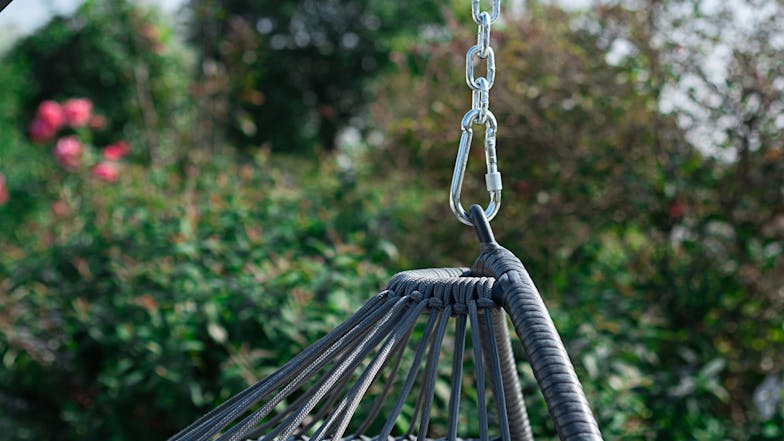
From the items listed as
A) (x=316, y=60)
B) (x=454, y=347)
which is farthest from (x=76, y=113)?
(x=316, y=60)

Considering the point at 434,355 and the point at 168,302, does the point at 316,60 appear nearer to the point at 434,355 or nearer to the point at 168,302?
the point at 168,302

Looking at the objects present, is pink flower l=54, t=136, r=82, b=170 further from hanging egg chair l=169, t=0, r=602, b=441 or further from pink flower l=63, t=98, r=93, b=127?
hanging egg chair l=169, t=0, r=602, b=441

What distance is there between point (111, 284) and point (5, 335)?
12.9 inches

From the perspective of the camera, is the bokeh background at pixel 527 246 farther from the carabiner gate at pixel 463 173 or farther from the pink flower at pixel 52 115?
the pink flower at pixel 52 115

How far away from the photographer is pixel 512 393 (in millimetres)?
1104

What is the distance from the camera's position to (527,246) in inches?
102

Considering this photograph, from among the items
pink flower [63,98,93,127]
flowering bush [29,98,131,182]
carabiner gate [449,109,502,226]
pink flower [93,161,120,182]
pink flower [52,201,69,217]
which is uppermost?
pink flower [63,98,93,127]

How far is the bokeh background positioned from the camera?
6.47ft

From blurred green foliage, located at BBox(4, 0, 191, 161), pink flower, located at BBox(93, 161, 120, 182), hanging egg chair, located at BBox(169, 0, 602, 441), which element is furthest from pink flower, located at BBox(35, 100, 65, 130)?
blurred green foliage, located at BBox(4, 0, 191, 161)

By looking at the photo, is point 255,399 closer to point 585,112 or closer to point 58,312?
point 58,312

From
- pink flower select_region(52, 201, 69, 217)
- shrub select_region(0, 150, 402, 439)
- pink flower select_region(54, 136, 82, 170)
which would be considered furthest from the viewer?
pink flower select_region(54, 136, 82, 170)

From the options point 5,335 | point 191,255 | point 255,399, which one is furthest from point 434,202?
point 255,399

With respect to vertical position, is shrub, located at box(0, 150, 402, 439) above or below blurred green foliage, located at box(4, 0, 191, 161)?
below

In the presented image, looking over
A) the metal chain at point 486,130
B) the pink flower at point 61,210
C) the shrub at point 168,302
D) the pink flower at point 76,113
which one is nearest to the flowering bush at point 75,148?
the pink flower at point 76,113
